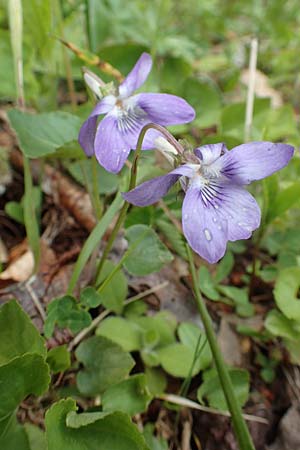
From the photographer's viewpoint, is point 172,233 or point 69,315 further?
point 172,233

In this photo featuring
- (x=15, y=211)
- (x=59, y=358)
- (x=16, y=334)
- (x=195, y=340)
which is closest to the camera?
(x=16, y=334)

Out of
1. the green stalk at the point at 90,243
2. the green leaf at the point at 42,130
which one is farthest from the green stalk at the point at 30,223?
the green stalk at the point at 90,243

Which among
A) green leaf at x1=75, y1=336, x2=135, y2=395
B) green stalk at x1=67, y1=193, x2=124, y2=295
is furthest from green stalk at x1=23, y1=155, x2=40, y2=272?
green leaf at x1=75, y1=336, x2=135, y2=395

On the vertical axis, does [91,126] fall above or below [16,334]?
above

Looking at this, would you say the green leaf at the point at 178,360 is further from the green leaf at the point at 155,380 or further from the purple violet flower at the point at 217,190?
the purple violet flower at the point at 217,190

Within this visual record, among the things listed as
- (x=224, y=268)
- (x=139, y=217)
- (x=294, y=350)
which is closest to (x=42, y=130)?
(x=139, y=217)

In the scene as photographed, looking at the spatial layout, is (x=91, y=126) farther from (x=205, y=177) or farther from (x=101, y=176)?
(x=101, y=176)

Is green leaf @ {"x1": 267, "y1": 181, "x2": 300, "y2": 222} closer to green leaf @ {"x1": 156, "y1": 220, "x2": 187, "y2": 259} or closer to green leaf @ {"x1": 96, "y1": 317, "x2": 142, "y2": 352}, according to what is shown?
green leaf @ {"x1": 156, "y1": 220, "x2": 187, "y2": 259}
